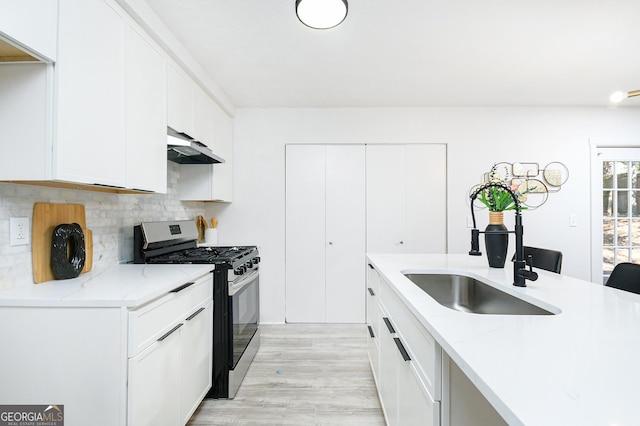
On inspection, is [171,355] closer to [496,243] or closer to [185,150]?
[185,150]

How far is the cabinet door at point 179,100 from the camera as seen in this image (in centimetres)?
214

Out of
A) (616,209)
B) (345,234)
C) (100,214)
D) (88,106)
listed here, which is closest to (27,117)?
(88,106)

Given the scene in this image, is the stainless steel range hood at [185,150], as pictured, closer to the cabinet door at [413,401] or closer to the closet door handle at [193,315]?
the closet door handle at [193,315]

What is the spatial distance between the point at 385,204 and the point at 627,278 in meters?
2.16

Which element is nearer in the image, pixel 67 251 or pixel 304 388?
pixel 67 251

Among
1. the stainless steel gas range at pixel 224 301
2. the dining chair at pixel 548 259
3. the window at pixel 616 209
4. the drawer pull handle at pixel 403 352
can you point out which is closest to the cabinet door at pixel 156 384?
the stainless steel gas range at pixel 224 301

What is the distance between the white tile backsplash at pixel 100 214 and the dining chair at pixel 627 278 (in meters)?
2.90

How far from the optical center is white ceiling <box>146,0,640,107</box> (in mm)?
1880

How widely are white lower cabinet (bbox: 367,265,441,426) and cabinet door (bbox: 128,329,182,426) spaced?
106 cm

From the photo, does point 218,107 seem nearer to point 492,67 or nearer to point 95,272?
point 95,272

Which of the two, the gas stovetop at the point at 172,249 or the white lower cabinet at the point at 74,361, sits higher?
the gas stovetop at the point at 172,249

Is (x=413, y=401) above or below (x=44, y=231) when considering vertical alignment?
below

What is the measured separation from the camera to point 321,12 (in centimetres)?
169

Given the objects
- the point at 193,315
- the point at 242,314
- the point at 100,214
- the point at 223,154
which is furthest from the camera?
the point at 223,154
